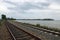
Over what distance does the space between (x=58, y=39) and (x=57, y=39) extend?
9cm

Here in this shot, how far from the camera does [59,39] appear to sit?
1376 centimetres

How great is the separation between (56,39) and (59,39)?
0.27 meters

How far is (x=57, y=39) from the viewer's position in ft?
45.4

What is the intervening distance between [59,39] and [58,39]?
0.34 ft

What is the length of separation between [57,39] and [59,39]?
18 centimetres

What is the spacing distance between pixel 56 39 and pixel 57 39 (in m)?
0.09

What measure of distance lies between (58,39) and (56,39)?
0.17 metres

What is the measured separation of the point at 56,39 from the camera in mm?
13875

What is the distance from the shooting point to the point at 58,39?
13.8 meters
